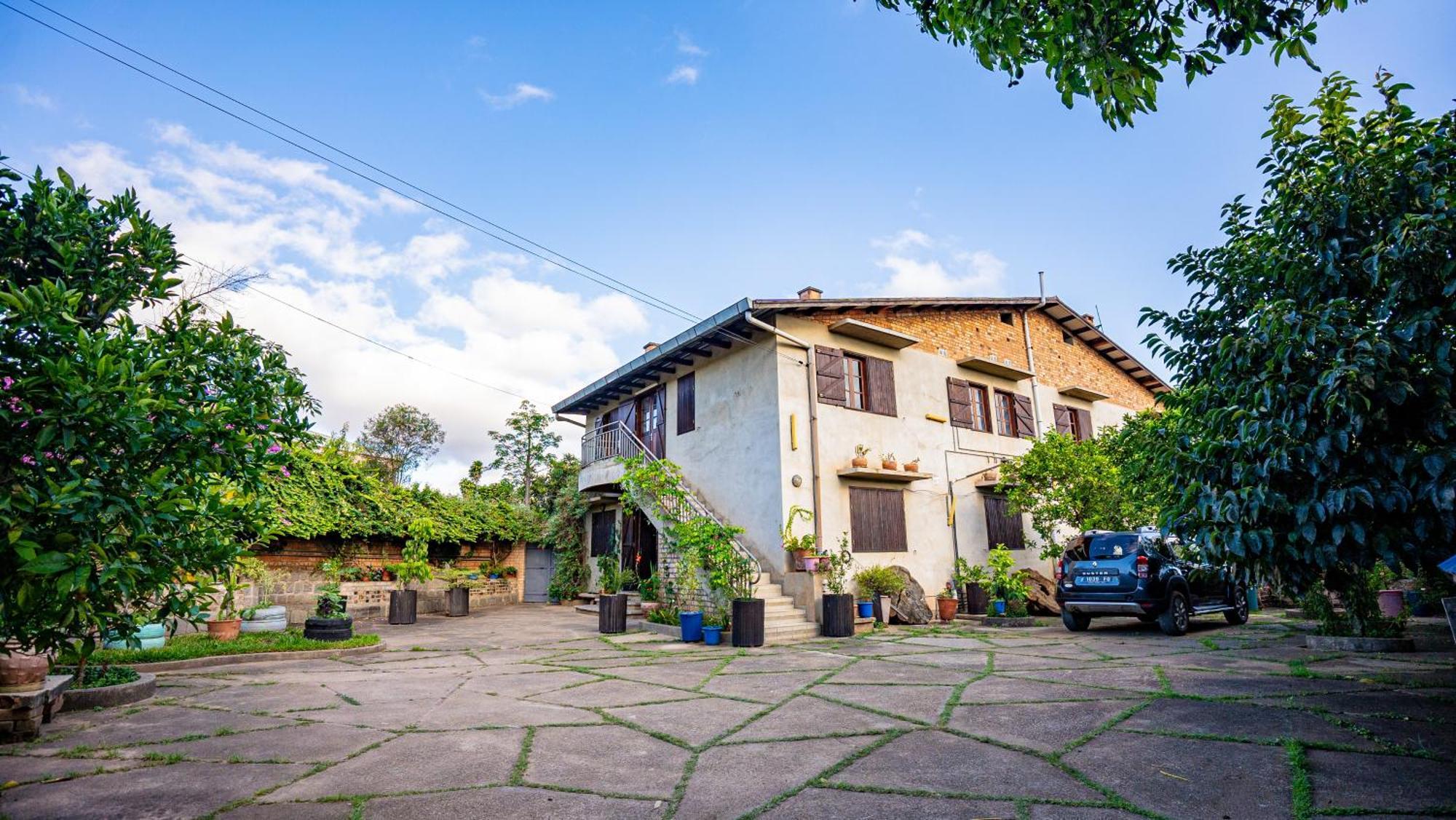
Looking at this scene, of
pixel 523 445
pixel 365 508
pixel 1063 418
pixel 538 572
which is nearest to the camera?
pixel 365 508

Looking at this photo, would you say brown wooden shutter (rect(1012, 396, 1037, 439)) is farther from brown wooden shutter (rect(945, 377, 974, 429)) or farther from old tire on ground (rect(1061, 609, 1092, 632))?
old tire on ground (rect(1061, 609, 1092, 632))

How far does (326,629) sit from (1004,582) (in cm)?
1114

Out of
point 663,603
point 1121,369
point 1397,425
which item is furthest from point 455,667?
point 1121,369

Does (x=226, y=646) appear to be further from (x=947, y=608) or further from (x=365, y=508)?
(x=947, y=608)

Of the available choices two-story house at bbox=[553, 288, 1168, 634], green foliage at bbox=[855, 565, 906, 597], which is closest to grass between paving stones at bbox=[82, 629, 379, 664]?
two-story house at bbox=[553, 288, 1168, 634]

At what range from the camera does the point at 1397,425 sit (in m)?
3.74

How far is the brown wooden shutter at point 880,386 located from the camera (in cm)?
1325

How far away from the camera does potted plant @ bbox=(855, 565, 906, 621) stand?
38.5 feet

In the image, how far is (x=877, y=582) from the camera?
11773 millimetres

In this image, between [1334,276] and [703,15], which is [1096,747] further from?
[703,15]

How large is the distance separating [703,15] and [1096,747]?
7338 mm

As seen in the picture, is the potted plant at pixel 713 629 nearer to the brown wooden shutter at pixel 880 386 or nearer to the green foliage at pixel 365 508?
the brown wooden shutter at pixel 880 386

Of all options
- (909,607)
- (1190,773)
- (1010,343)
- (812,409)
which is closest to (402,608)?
(812,409)

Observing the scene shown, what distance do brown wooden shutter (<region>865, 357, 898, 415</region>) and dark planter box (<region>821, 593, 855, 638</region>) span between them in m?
4.09
